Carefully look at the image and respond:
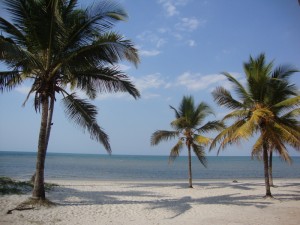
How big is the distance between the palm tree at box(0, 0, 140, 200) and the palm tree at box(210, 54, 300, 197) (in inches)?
204

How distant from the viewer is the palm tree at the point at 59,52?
8.92 m

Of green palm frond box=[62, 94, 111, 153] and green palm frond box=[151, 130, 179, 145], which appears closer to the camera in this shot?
green palm frond box=[62, 94, 111, 153]

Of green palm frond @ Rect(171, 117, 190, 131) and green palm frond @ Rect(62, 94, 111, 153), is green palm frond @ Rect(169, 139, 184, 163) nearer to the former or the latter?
green palm frond @ Rect(171, 117, 190, 131)

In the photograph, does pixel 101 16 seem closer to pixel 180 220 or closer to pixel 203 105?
pixel 180 220

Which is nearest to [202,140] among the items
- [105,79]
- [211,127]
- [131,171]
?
[211,127]

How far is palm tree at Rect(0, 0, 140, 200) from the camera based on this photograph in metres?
8.92

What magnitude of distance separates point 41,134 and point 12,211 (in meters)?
2.46

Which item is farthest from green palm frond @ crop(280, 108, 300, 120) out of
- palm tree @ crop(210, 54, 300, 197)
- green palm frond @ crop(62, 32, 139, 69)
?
green palm frond @ crop(62, 32, 139, 69)

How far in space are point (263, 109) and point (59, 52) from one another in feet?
26.3

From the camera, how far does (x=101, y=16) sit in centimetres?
927

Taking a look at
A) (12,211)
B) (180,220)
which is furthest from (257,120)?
(12,211)

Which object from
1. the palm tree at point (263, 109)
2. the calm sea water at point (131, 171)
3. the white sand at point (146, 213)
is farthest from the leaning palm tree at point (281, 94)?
the calm sea water at point (131, 171)

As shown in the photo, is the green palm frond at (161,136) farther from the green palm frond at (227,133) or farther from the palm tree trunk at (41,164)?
the palm tree trunk at (41,164)

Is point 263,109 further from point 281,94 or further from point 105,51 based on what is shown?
point 105,51
